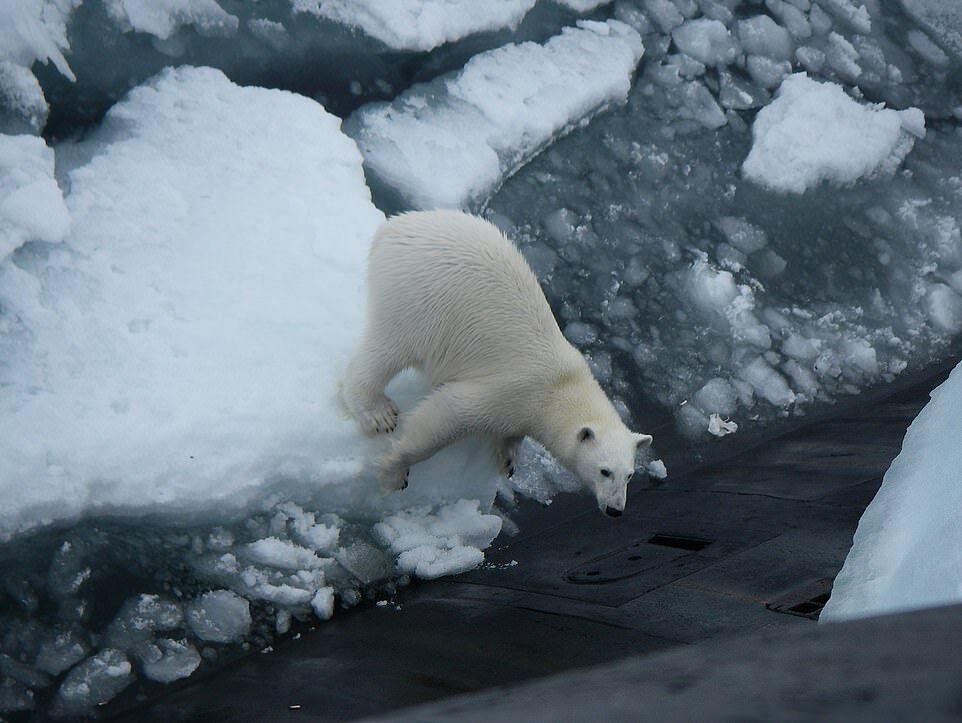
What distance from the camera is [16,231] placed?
3289mm

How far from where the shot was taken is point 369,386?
132 inches

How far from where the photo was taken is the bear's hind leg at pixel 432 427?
10.8 feet

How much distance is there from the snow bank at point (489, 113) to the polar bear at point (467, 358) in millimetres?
962

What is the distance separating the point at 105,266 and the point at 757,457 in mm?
2457

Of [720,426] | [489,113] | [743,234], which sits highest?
[489,113]

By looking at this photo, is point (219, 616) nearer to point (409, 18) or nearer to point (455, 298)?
point (455, 298)

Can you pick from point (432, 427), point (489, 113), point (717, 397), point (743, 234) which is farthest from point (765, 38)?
point (432, 427)

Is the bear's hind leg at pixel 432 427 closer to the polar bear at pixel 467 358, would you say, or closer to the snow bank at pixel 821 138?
the polar bear at pixel 467 358

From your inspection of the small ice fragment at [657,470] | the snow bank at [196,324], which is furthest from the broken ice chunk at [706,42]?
the small ice fragment at [657,470]

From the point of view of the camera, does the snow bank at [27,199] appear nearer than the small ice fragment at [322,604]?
No

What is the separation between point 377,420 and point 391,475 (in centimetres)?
19

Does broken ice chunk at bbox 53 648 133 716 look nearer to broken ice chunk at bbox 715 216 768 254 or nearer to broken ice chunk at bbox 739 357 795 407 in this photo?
broken ice chunk at bbox 739 357 795 407

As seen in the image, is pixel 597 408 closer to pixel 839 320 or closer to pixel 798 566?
pixel 798 566

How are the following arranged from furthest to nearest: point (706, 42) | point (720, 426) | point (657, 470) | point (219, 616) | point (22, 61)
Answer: point (706, 42)
point (720, 426)
point (657, 470)
point (22, 61)
point (219, 616)
